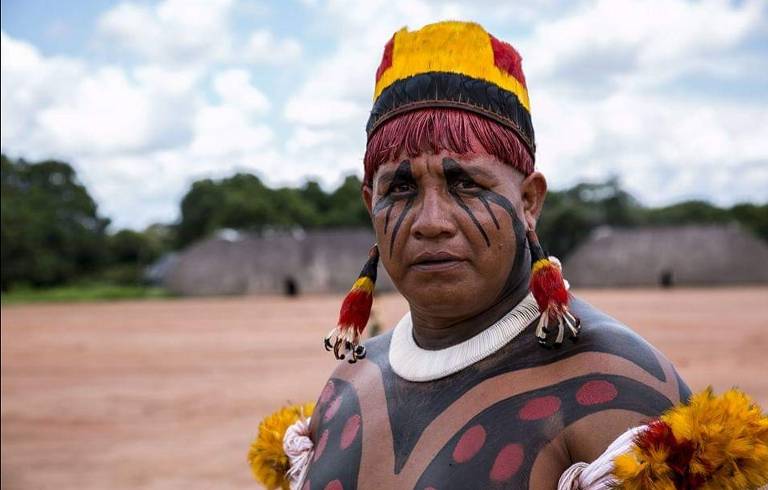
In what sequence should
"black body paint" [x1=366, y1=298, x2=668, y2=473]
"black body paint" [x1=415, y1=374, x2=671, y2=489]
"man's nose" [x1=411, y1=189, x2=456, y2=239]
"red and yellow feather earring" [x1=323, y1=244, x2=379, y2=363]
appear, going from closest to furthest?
"black body paint" [x1=415, y1=374, x2=671, y2=489] < "black body paint" [x1=366, y1=298, x2=668, y2=473] < "man's nose" [x1=411, y1=189, x2=456, y2=239] < "red and yellow feather earring" [x1=323, y1=244, x2=379, y2=363]

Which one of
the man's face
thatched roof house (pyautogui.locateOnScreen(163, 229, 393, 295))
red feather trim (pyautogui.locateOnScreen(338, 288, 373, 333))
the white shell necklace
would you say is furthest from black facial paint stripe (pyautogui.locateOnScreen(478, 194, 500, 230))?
thatched roof house (pyautogui.locateOnScreen(163, 229, 393, 295))

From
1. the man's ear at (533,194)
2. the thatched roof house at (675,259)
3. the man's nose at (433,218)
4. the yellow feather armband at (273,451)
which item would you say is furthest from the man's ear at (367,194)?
the thatched roof house at (675,259)

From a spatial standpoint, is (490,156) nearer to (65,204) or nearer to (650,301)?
(65,204)

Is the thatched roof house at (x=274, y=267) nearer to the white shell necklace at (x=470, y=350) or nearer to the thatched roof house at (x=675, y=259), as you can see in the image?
the thatched roof house at (x=675, y=259)

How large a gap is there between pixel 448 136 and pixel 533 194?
33 centimetres

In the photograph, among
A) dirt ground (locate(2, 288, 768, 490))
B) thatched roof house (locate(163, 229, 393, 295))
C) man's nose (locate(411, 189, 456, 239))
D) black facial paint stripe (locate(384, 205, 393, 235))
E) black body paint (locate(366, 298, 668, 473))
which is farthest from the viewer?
thatched roof house (locate(163, 229, 393, 295))

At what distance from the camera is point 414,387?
6.97 feet

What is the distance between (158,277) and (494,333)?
63255mm

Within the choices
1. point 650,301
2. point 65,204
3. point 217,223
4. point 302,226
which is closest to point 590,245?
point 650,301

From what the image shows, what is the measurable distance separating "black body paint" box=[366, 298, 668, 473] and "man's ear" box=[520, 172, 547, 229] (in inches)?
10.1

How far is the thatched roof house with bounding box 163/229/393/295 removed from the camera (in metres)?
47.3

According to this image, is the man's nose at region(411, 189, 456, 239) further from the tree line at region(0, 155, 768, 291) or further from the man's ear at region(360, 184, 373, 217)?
the tree line at region(0, 155, 768, 291)

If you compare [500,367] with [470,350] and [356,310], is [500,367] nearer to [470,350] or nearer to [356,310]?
[470,350]

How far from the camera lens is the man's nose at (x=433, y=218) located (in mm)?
1975
